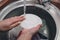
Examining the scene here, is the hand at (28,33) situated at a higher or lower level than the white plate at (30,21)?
lower

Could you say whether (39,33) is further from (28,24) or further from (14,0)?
(14,0)

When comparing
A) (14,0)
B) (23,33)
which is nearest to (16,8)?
(14,0)

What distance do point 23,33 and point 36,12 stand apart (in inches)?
6.0

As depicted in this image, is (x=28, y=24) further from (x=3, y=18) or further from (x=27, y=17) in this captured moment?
(x=3, y=18)

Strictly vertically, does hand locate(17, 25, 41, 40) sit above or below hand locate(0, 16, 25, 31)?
below

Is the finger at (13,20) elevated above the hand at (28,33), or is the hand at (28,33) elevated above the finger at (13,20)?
the finger at (13,20)

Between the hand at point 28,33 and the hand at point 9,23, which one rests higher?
the hand at point 9,23

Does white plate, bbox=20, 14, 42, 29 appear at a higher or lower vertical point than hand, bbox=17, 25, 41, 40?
higher

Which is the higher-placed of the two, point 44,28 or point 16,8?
point 16,8

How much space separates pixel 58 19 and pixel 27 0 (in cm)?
21

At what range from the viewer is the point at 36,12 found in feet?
2.76

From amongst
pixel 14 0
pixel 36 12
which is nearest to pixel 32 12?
pixel 36 12

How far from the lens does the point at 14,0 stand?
85 cm

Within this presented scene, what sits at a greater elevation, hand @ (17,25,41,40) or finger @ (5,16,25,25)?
finger @ (5,16,25,25)
